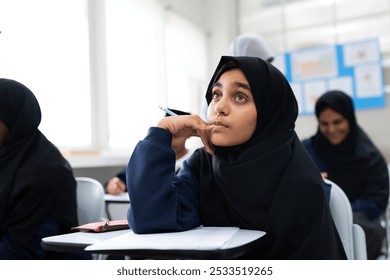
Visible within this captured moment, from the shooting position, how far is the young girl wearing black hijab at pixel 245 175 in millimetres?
809

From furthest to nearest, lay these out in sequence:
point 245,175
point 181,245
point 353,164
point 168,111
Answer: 1. point 353,164
2. point 168,111
3. point 245,175
4. point 181,245

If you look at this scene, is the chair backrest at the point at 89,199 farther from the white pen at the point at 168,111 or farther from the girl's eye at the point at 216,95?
the girl's eye at the point at 216,95

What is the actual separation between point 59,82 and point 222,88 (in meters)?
0.37

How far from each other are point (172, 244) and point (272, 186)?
0.28m

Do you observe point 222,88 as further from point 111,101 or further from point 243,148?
point 111,101

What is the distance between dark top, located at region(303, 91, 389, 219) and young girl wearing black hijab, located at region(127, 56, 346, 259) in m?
0.97

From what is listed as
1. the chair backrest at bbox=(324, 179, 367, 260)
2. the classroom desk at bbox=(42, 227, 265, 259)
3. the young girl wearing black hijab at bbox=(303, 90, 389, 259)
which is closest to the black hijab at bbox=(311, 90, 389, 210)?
the young girl wearing black hijab at bbox=(303, 90, 389, 259)

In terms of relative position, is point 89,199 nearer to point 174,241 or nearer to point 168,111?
point 168,111

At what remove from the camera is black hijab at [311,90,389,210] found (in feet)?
5.88

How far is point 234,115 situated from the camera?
852 mm

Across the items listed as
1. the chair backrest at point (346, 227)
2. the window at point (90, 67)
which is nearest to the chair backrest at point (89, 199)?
the window at point (90, 67)

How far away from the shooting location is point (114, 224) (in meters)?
0.91

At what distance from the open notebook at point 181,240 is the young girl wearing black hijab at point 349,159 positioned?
3.31 ft

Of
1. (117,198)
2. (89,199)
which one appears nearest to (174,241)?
(89,199)
